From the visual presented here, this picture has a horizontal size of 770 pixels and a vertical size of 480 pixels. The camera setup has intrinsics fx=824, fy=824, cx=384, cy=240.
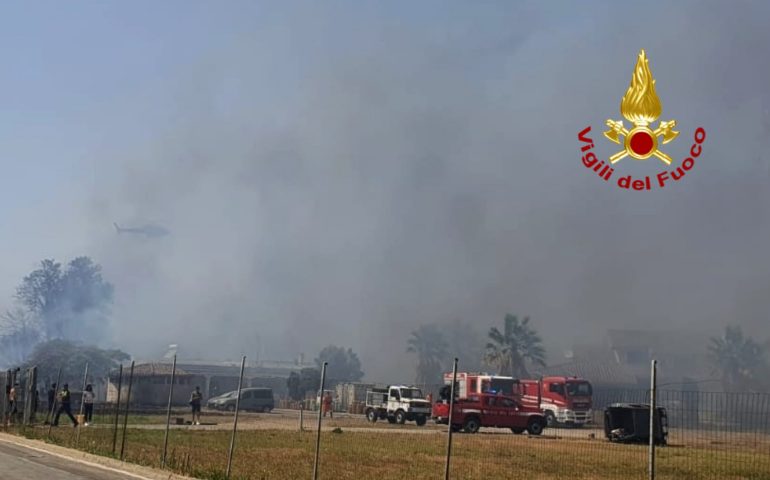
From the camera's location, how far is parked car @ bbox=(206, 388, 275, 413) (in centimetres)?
5678

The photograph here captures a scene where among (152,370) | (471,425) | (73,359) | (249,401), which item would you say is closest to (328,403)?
(471,425)

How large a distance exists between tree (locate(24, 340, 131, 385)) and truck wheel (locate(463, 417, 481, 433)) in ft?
186

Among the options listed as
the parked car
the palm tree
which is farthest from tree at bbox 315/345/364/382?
the parked car

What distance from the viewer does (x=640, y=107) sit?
27.5 m

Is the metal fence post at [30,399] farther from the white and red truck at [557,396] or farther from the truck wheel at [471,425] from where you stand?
the white and red truck at [557,396]

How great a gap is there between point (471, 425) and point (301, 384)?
132ft

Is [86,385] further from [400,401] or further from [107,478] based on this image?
[400,401]

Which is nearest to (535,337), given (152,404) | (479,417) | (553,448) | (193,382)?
(193,382)

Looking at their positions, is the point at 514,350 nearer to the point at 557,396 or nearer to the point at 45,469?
the point at 557,396

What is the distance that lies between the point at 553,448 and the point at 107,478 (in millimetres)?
15808

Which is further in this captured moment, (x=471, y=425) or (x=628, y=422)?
(x=471, y=425)

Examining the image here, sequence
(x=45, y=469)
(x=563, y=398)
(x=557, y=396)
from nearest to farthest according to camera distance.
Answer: (x=45, y=469), (x=563, y=398), (x=557, y=396)

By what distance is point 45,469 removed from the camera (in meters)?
16.8

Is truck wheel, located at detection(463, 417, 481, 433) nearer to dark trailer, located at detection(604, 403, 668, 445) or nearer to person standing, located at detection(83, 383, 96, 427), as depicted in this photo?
dark trailer, located at detection(604, 403, 668, 445)
